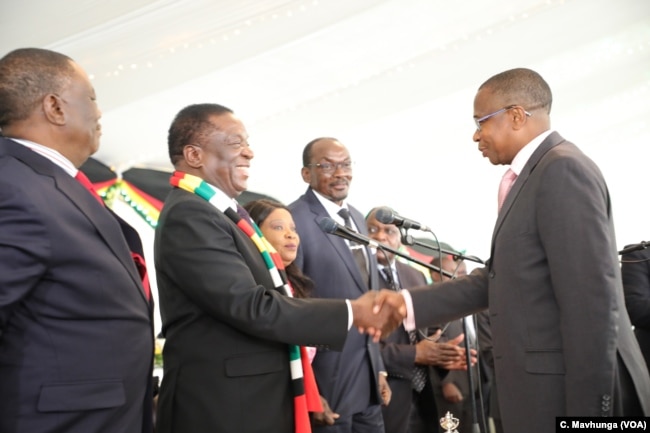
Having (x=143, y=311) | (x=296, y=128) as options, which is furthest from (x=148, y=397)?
(x=296, y=128)

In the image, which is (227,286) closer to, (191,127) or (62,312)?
(62,312)

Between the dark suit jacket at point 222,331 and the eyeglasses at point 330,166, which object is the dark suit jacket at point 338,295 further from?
the dark suit jacket at point 222,331

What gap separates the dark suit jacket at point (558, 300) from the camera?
282 cm

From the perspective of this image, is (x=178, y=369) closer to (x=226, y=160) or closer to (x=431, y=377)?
(x=226, y=160)

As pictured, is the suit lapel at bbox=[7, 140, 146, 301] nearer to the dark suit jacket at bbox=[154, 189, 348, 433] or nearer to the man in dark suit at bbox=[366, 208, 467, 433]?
the dark suit jacket at bbox=[154, 189, 348, 433]

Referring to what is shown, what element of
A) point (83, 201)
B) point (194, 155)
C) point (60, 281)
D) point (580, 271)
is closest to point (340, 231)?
point (194, 155)

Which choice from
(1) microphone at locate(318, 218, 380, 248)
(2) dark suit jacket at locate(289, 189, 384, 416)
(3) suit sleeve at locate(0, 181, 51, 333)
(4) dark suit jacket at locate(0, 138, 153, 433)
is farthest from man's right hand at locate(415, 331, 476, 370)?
(3) suit sleeve at locate(0, 181, 51, 333)

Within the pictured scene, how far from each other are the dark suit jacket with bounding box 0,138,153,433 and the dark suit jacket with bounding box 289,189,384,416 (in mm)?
2057

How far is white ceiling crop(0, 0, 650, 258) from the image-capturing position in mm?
5305

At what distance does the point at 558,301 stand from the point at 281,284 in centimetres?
124

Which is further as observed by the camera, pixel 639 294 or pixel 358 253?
pixel 639 294

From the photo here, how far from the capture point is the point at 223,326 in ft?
10.5

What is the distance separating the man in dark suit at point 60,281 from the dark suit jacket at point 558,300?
146 cm

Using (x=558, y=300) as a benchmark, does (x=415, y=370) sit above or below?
below
